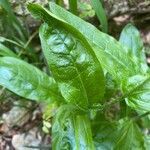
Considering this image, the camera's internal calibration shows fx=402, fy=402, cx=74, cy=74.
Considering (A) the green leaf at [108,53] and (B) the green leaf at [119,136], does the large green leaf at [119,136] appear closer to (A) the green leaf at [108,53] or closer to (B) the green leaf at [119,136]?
(B) the green leaf at [119,136]

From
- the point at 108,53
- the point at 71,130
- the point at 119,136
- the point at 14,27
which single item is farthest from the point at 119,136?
the point at 14,27

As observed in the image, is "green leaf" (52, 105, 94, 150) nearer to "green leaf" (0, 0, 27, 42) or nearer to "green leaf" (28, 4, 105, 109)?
"green leaf" (28, 4, 105, 109)

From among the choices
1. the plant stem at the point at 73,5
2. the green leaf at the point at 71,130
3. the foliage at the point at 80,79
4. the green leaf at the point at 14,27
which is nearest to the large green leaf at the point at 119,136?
the foliage at the point at 80,79

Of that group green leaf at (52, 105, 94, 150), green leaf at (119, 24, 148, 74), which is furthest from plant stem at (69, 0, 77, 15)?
green leaf at (52, 105, 94, 150)

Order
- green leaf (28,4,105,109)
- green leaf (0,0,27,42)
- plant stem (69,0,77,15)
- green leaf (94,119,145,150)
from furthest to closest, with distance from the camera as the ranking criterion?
green leaf (0,0,27,42), plant stem (69,0,77,15), green leaf (94,119,145,150), green leaf (28,4,105,109)

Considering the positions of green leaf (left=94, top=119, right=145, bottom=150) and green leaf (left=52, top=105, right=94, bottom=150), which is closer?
green leaf (left=52, top=105, right=94, bottom=150)

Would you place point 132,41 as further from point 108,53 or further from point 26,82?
point 26,82

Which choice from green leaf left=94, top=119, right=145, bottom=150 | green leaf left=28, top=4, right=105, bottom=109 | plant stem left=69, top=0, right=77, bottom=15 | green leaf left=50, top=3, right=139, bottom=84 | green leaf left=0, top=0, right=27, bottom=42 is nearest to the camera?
green leaf left=28, top=4, right=105, bottom=109
